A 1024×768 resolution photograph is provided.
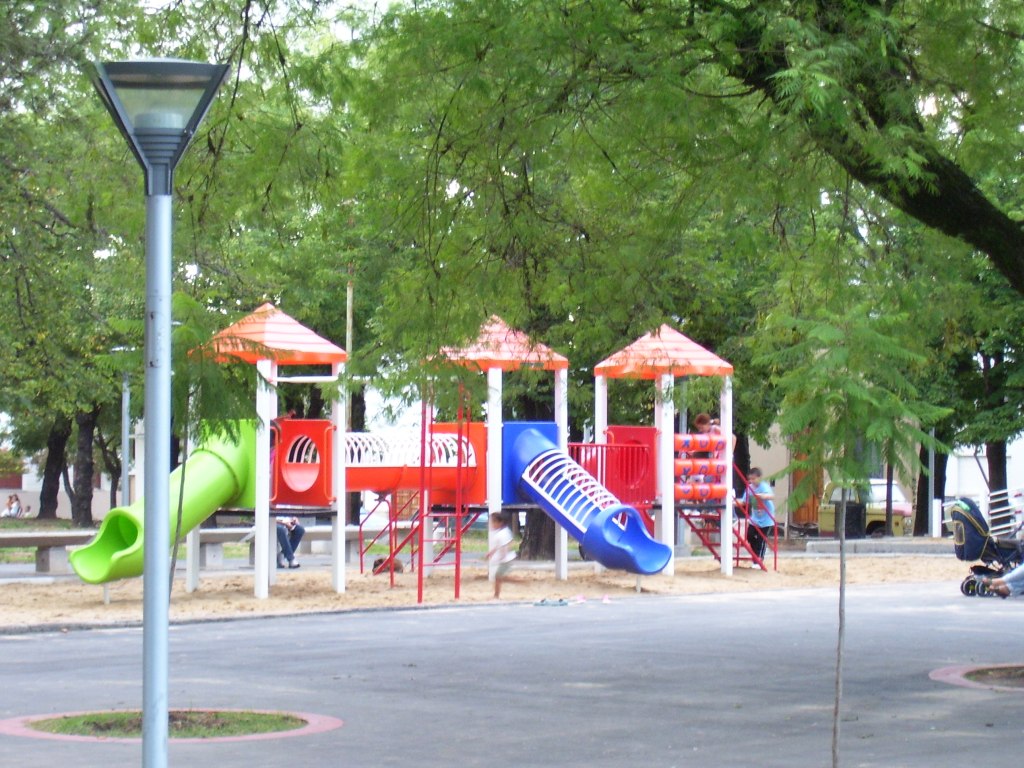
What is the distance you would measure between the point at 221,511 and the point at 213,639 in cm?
689

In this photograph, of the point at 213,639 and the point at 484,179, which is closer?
the point at 484,179

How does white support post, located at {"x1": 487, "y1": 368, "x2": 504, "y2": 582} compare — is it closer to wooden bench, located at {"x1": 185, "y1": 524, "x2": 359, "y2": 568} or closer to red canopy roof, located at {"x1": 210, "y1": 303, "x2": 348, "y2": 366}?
red canopy roof, located at {"x1": 210, "y1": 303, "x2": 348, "y2": 366}

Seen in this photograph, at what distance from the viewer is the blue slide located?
2369 centimetres

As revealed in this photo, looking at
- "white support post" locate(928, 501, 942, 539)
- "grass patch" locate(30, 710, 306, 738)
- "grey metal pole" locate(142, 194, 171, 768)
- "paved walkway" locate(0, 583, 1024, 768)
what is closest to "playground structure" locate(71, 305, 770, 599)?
"paved walkway" locate(0, 583, 1024, 768)

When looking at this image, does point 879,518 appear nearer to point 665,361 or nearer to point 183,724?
point 665,361

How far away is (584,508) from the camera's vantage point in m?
24.3

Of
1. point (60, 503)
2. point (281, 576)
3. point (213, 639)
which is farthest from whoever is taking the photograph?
point (60, 503)

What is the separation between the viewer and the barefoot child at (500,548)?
22953mm

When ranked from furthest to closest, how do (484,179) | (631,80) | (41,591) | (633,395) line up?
(633,395) < (41,591) < (484,179) < (631,80)

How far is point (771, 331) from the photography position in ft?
48.9

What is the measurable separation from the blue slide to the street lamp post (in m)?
16.8

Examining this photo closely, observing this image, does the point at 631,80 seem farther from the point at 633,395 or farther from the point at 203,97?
the point at 633,395

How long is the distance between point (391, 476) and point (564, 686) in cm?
1181

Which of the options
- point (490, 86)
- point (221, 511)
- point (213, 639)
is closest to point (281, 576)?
point (221, 511)
